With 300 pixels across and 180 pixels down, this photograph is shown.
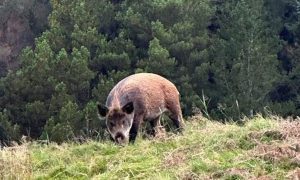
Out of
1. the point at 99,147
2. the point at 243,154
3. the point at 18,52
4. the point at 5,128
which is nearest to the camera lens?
the point at 243,154

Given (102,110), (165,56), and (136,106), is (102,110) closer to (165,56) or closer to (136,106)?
(136,106)

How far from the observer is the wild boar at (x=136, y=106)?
31.3ft

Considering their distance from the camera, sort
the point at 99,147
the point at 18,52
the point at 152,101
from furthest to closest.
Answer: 1. the point at 18,52
2. the point at 152,101
3. the point at 99,147

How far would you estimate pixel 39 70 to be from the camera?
31.1 m

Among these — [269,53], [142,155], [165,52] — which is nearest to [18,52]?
[165,52]

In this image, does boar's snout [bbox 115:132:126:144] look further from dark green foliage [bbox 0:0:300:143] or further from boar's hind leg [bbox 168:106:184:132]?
dark green foliage [bbox 0:0:300:143]

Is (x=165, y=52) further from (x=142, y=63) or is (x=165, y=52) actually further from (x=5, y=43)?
(x=5, y=43)

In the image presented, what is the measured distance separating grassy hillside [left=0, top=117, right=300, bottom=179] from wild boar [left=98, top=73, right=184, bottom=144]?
2.44 feet

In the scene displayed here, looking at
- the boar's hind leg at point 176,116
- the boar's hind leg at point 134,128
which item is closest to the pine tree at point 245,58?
the boar's hind leg at point 176,116

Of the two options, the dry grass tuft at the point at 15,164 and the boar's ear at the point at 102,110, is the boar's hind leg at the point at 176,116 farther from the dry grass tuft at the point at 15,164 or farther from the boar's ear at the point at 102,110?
the dry grass tuft at the point at 15,164

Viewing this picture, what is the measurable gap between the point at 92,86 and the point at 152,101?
2314 cm

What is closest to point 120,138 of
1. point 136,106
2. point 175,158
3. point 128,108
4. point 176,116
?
point 128,108

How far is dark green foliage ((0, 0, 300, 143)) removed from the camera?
102 ft

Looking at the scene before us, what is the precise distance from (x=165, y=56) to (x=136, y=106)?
21882mm
